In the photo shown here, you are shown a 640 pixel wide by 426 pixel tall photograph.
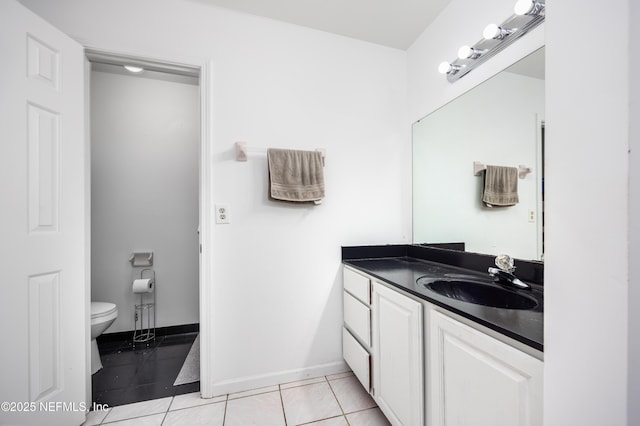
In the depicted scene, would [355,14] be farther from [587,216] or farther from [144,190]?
[144,190]

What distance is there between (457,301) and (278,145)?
4.35 ft

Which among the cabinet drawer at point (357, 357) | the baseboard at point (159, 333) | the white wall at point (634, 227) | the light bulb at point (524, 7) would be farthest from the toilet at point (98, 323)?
the light bulb at point (524, 7)

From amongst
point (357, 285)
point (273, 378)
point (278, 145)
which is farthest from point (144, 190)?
point (357, 285)

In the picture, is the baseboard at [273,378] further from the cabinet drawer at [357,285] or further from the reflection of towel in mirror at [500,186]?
the reflection of towel in mirror at [500,186]

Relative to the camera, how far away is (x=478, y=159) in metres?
1.41

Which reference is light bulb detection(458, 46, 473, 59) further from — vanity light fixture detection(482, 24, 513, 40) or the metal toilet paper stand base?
the metal toilet paper stand base

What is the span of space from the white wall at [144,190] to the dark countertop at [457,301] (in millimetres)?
1654

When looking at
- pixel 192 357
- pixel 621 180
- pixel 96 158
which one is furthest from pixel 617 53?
pixel 96 158

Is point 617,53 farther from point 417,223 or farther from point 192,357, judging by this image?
point 192,357

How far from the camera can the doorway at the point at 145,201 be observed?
2.14 meters

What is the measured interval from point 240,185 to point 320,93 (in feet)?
2.81

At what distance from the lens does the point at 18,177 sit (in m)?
1.10

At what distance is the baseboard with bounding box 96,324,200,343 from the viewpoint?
2.12 metres

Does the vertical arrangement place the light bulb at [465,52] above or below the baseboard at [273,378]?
above
